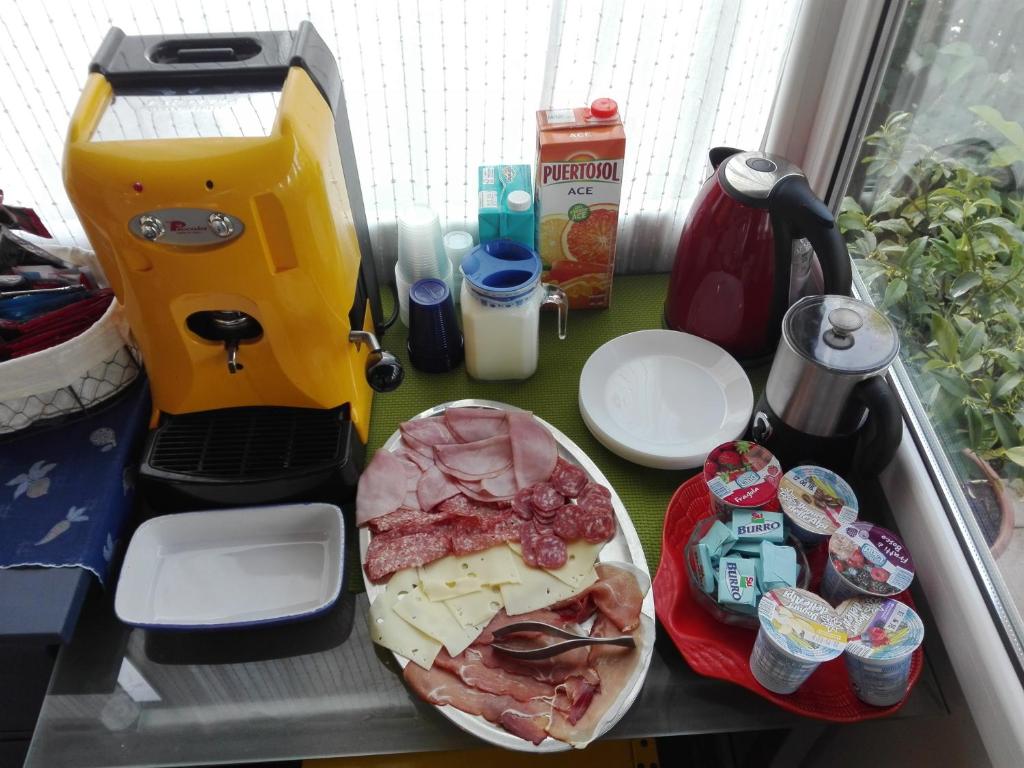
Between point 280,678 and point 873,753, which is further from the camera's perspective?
point 873,753

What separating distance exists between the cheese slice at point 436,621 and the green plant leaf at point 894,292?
664 millimetres

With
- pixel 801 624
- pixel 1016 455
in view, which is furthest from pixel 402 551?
pixel 1016 455

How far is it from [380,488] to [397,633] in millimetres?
171

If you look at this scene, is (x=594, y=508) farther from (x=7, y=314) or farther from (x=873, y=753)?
(x=7, y=314)

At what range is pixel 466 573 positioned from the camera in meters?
0.84

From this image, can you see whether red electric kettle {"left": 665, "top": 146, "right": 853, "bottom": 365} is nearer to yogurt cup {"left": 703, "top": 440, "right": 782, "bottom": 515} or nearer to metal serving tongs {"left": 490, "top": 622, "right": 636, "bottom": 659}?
yogurt cup {"left": 703, "top": 440, "right": 782, "bottom": 515}

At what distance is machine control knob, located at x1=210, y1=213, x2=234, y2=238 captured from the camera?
27.6 inches

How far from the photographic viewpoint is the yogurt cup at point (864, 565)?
29.3 inches

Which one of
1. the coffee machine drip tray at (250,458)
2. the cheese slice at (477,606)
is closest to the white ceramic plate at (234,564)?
the coffee machine drip tray at (250,458)

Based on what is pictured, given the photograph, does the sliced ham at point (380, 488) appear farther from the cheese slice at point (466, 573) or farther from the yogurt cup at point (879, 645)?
the yogurt cup at point (879, 645)

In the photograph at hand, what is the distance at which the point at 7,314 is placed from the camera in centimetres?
87

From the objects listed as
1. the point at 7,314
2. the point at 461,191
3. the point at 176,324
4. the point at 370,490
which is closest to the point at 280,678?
the point at 370,490

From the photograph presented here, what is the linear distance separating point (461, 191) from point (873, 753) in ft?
2.94

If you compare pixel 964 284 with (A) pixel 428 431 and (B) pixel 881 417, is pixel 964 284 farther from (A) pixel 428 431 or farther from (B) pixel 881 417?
(A) pixel 428 431
